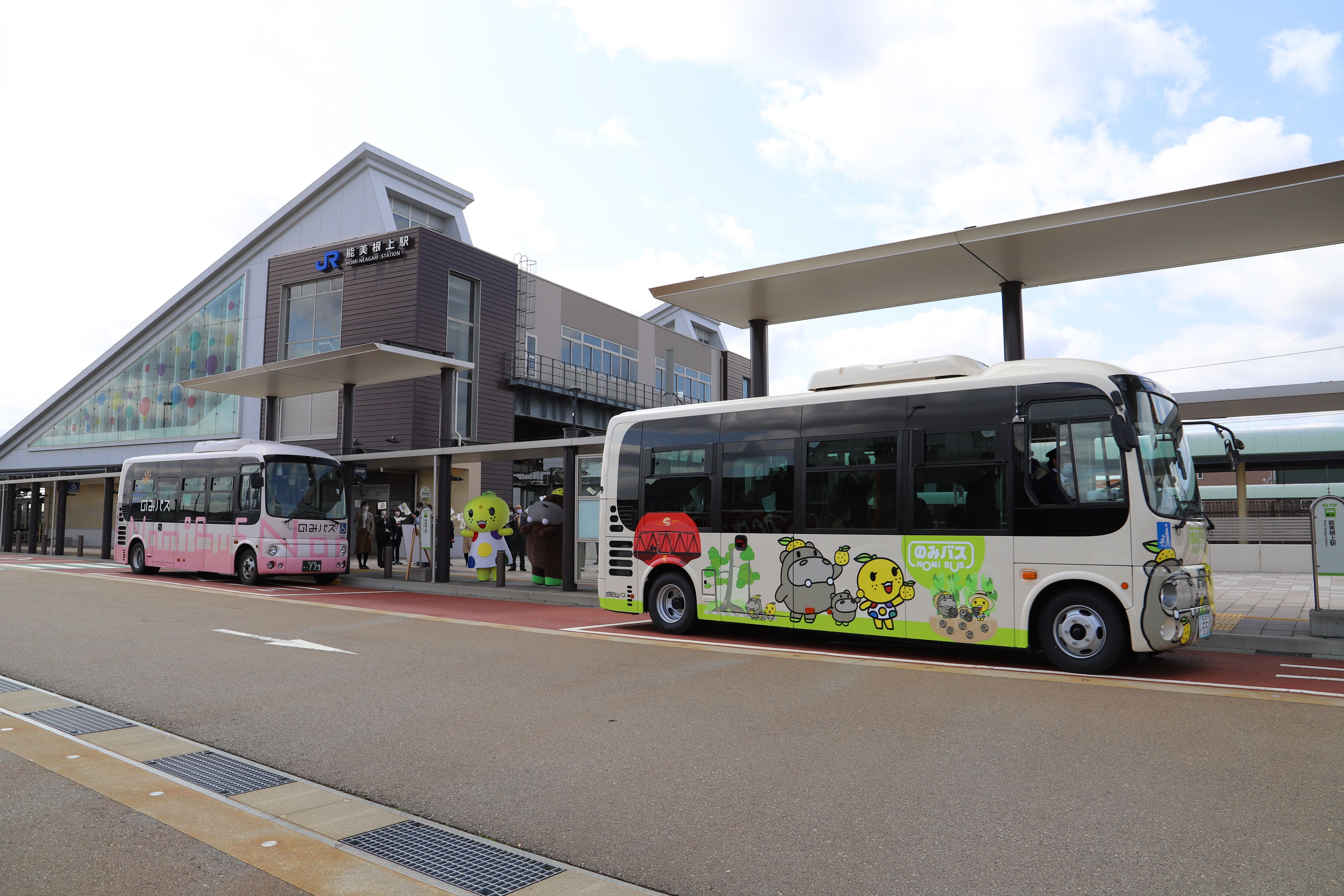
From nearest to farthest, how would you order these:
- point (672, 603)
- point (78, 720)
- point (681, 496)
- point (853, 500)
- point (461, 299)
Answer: point (78, 720)
point (853, 500)
point (681, 496)
point (672, 603)
point (461, 299)

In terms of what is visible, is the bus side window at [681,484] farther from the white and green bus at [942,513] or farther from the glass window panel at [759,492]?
the glass window panel at [759,492]

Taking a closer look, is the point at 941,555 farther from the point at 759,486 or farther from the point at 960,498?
the point at 759,486

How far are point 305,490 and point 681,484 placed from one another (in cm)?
1183

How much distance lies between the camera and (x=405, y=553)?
2725 centimetres

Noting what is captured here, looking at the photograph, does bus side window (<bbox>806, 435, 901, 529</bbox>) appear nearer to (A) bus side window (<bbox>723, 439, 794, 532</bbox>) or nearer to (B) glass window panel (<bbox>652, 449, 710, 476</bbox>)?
(A) bus side window (<bbox>723, 439, 794, 532</bbox>)

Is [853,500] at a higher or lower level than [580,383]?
lower

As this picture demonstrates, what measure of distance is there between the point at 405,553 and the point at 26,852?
942 inches

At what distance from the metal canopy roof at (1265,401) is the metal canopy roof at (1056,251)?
7.15 feet

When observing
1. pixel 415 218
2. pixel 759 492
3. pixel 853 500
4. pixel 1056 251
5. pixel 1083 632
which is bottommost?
pixel 1083 632

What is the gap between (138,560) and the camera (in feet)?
76.6

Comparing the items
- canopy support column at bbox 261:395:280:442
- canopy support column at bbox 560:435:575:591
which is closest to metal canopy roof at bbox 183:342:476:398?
canopy support column at bbox 261:395:280:442

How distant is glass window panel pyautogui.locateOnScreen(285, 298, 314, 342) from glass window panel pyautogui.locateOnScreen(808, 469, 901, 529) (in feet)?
97.4

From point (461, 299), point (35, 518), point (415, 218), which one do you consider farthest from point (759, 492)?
point (35, 518)

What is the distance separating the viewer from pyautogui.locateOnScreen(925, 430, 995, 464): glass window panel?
9461 millimetres
